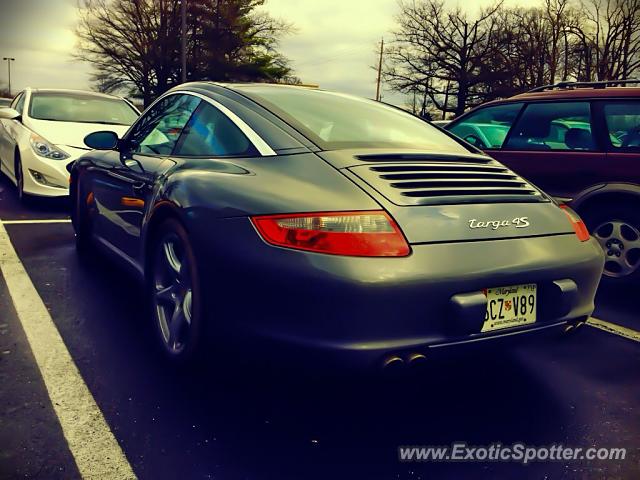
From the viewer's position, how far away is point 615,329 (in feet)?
12.3

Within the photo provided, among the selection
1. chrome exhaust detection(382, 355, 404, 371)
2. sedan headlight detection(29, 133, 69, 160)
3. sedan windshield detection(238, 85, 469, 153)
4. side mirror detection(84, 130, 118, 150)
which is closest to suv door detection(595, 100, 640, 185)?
sedan windshield detection(238, 85, 469, 153)

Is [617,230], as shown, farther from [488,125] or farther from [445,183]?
[445,183]

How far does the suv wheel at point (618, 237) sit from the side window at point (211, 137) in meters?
2.93

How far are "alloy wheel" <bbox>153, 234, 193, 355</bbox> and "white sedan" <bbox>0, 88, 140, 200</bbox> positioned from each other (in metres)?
4.34

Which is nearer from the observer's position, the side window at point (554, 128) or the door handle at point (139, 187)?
the door handle at point (139, 187)

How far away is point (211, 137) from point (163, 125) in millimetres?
780

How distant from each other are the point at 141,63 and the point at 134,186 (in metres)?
41.1

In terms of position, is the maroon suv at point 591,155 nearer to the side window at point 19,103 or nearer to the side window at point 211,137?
the side window at point 211,137

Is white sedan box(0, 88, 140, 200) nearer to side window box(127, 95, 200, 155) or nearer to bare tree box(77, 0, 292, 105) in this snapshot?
side window box(127, 95, 200, 155)

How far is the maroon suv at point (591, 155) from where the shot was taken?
4.38 m

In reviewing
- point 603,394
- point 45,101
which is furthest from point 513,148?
point 45,101

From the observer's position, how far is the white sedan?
682 centimetres

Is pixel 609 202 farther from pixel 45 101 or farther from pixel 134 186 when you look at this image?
pixel 45 101

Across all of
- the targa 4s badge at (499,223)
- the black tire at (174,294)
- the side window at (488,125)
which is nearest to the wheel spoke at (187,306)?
the black tire at (174,294)
